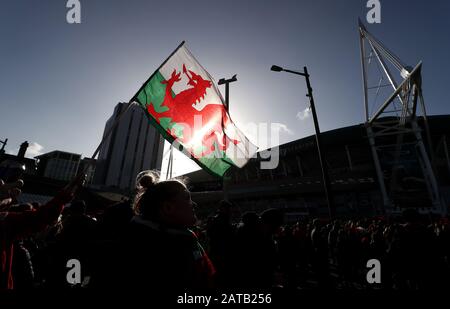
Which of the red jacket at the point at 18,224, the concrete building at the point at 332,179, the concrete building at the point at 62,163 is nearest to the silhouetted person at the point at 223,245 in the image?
the red jacket at the point at 18,224

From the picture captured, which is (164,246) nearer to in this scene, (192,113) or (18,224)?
(18,224)

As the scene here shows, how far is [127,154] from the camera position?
7469 cm

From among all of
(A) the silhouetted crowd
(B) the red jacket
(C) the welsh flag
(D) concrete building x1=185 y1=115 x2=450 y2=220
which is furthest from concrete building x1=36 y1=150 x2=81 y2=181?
(B) the red jacket

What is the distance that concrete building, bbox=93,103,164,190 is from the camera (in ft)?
238

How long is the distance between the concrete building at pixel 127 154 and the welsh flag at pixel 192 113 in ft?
226

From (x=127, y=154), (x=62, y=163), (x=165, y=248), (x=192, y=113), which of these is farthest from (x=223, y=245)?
(x=62, y=163)

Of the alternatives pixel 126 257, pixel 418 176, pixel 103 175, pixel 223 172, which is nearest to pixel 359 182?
pixel 418 176

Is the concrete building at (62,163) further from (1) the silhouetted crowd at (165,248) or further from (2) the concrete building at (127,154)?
(1) the silhouetted crowd at (165,248)

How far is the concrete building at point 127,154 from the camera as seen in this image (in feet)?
238

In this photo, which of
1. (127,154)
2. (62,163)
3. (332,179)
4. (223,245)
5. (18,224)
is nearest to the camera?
(18,224)

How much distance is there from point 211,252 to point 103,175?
76.6m

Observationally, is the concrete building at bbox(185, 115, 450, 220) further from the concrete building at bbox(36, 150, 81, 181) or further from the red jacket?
the concrete building at bbox(36, 150, 81, 181)

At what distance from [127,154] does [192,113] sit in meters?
74.9
